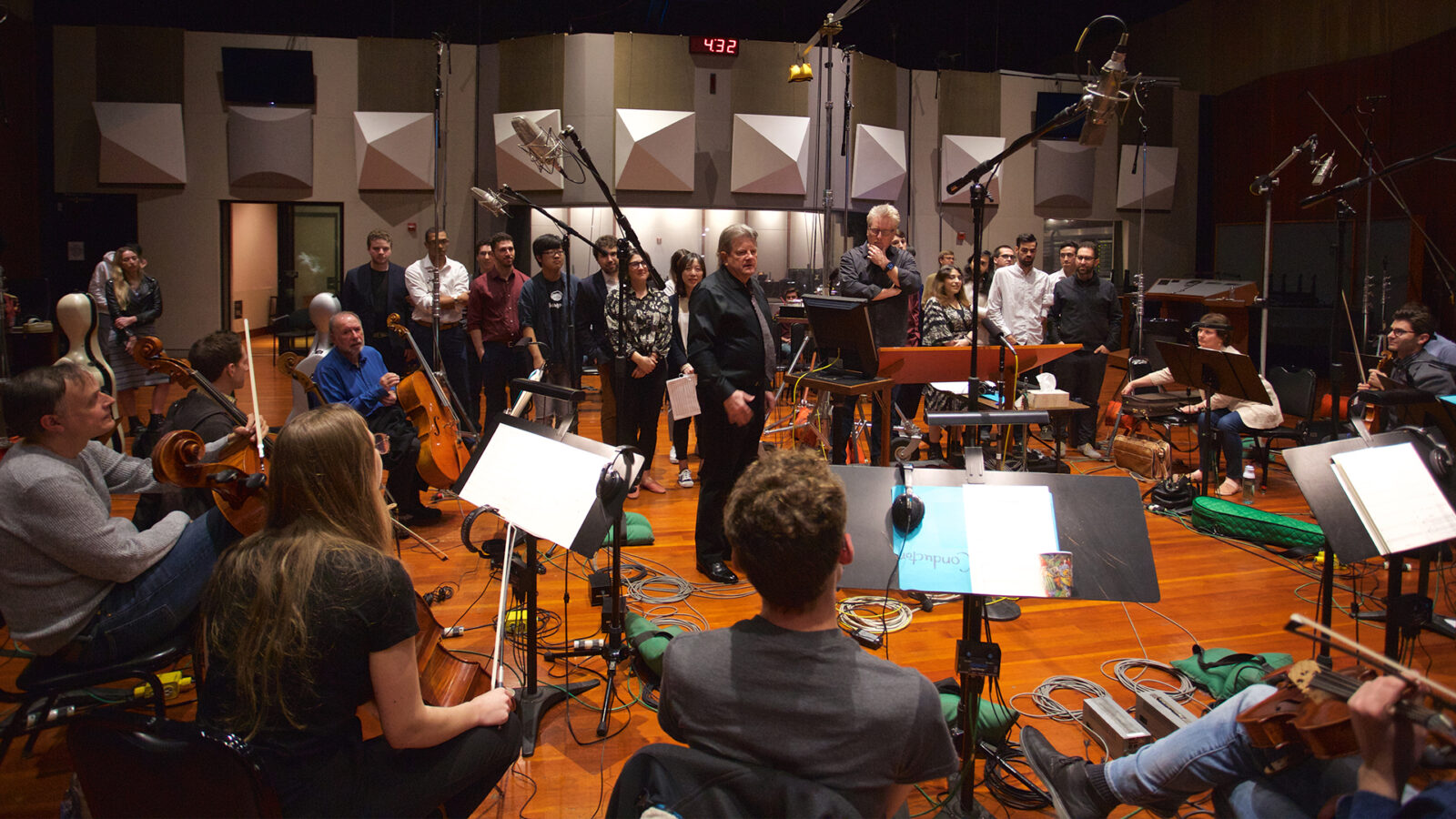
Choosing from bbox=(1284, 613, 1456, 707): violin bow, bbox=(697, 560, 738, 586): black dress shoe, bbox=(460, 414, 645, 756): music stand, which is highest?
bbox=(460, 414, 645, 756): music stand

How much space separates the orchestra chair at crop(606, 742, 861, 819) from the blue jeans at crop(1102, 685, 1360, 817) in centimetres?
126

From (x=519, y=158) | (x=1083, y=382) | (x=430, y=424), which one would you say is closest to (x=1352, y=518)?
(x=430, y=424)

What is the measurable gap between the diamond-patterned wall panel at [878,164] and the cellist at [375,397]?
706 cm

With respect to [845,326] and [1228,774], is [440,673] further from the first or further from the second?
[845,326]

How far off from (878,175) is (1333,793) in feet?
31.6

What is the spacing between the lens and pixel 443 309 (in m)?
6.95

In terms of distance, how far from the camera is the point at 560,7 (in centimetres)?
1132

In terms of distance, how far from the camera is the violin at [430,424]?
474cm

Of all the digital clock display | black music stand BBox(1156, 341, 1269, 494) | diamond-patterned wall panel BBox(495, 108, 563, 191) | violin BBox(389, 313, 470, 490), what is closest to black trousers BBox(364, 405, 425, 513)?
violin BBox(389, 313, 470, 490)

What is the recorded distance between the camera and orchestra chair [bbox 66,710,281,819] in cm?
150

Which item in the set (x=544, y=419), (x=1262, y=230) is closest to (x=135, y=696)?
(x=544, y=419)

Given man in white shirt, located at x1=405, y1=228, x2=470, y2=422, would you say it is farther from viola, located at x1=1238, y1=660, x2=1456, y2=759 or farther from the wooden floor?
viola, located at x1=1238, y1=660, x2=1456, y2=759

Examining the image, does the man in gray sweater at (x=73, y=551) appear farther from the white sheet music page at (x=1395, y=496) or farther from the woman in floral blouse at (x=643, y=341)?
the white sheet music page at (x=1395, y=496)

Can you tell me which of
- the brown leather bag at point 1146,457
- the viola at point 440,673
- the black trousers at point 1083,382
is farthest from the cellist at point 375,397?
the black trousers at point 1083,382
